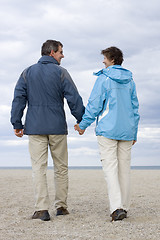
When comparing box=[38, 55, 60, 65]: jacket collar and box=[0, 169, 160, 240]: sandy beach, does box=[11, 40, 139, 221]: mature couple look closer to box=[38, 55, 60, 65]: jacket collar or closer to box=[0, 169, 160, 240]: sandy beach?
box=[38, 55, 60, 65]: jacket collar

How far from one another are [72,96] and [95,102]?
444 mm

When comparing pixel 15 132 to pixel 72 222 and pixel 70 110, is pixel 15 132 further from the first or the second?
pixel 72 222

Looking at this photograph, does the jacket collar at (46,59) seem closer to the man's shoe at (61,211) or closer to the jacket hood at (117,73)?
the jacket hood at (117,73)

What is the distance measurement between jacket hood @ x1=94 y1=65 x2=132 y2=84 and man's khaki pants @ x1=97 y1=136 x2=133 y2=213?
755mm

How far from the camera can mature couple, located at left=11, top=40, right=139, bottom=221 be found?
4.59 meters

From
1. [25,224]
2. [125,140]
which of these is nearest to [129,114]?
[125,140]

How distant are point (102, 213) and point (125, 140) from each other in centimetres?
128

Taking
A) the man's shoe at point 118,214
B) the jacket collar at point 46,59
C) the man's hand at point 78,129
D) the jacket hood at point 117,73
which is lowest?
the man's shoe at point 118,214

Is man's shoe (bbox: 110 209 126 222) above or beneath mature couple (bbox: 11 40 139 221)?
beneath

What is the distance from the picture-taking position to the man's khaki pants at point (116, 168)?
4.56 meters

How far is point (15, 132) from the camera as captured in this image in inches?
200

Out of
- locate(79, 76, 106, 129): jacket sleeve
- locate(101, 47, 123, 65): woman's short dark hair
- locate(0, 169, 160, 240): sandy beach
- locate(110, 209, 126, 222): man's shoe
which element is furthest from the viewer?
locate(101, 47, 123, 65): woman's short dark hair

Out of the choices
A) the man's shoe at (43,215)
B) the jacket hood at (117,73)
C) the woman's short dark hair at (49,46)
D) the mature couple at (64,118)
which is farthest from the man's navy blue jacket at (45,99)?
the man's shoe at (43,215)

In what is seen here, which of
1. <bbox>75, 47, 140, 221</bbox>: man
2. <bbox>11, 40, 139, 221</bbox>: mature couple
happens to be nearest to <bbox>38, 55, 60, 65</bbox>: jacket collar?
<bbox>11, 40, 139, 221</bbox>: mature couple
